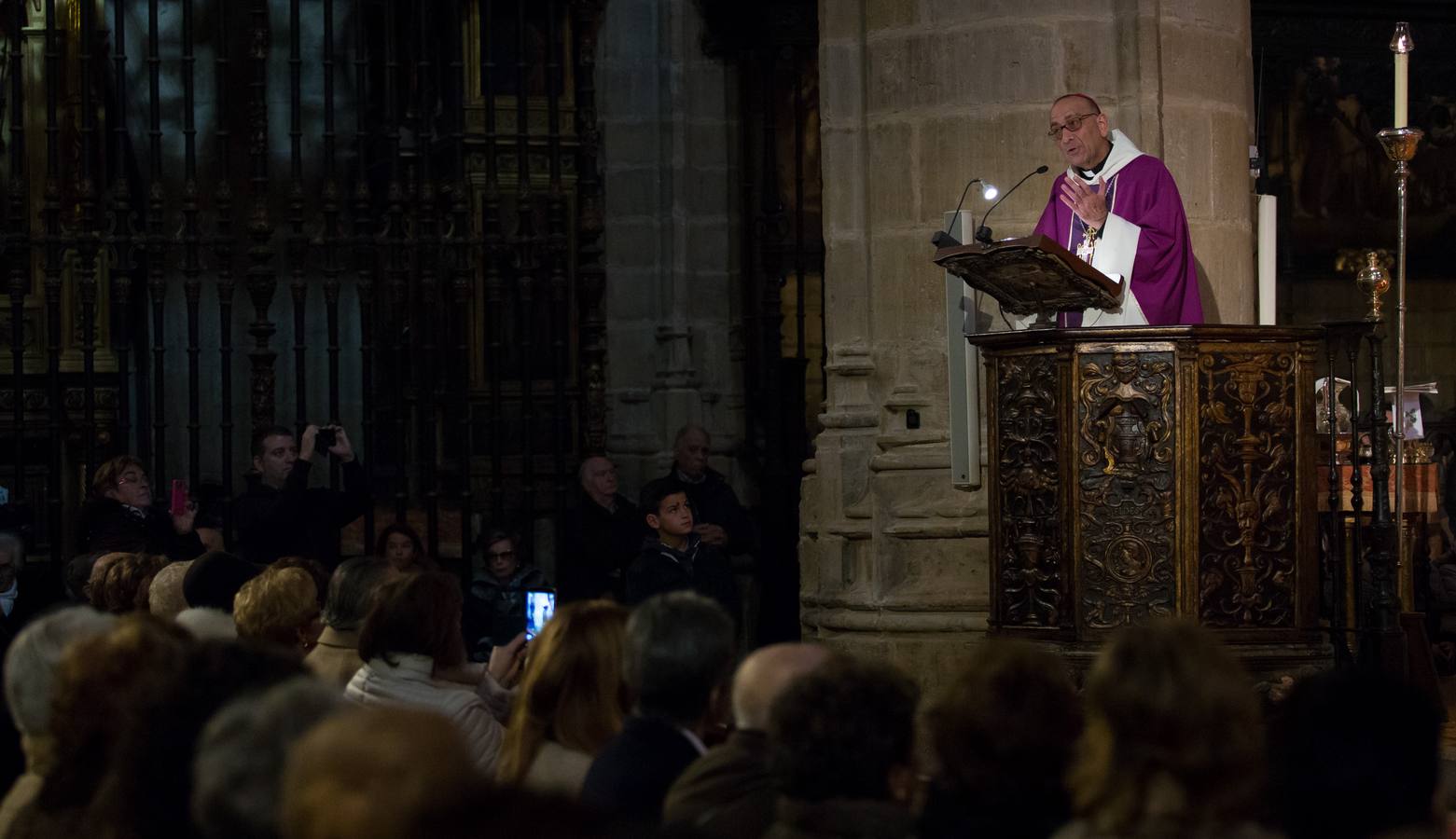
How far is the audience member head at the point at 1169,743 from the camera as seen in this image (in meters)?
2.75

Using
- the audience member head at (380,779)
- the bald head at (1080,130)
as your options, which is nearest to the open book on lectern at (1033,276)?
the bald head at (1080,130)

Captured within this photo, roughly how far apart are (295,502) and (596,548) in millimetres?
1395

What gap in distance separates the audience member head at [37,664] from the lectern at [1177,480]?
10.2 feet

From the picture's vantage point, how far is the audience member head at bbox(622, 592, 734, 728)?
3.65 meters

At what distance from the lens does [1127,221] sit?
21.3 feet

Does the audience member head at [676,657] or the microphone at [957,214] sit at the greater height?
the microphone at [957,214]

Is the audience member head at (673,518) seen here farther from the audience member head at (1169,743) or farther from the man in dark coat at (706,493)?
the audience member head at (1169,743)

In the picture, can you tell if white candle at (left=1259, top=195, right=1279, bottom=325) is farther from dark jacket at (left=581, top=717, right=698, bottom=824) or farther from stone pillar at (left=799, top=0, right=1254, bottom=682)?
dark jacket at (left=581, top=717, right=698, bottom=824)

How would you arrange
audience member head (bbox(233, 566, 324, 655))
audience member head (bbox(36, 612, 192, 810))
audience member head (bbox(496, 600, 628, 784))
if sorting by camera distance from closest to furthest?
audience member head (bbox(36, 612, 192, 810)) → audience member head (bbox(496, 600, 628, 784)) → audience member head (bbox(233, 566, 324, 655))

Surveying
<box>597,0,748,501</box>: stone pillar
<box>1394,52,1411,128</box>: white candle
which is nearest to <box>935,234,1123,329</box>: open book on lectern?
<box>1394,52,1411,128</box>: white candle

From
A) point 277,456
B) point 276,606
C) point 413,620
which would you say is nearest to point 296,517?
point 277,456

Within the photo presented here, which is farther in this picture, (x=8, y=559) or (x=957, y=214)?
(x=8, y=559)

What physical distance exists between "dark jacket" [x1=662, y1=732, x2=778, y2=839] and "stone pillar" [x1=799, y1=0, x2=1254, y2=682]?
4.34 meters

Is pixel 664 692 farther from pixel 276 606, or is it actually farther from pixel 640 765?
pixel 276 606
